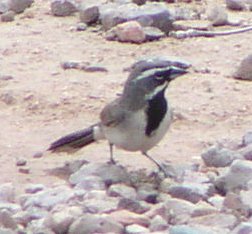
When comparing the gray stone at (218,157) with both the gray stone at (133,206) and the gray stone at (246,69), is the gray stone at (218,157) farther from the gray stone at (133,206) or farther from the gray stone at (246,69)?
the gray stone at (246,69)

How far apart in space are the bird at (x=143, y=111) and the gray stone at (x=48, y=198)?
0.64m

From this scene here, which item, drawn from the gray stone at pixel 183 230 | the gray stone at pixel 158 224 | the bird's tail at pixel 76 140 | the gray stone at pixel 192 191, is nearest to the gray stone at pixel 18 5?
the bird's tail at pixel 76 140

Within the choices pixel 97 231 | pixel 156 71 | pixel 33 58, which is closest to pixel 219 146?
pixel 156 71

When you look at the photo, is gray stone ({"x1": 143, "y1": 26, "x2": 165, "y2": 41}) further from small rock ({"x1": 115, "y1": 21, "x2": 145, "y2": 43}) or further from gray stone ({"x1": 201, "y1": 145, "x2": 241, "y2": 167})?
gray stone ({"x1": 201, "y1": 145, "x2": 241, "y2": 167})

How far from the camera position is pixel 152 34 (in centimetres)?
1305

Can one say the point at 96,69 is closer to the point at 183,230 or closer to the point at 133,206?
the point at 133,206

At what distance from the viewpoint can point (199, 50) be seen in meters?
12.8

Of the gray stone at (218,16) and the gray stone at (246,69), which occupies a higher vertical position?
the gray stone at (246,69)

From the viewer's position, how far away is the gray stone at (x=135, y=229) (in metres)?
8.62

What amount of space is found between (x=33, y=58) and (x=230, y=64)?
161cm

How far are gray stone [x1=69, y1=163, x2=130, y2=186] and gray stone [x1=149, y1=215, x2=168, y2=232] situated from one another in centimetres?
91

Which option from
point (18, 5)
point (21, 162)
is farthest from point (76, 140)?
point (18, 5)

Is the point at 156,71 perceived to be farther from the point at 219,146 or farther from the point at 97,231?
the point at 97,231

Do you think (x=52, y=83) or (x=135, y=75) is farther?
(x=52, y=83)
